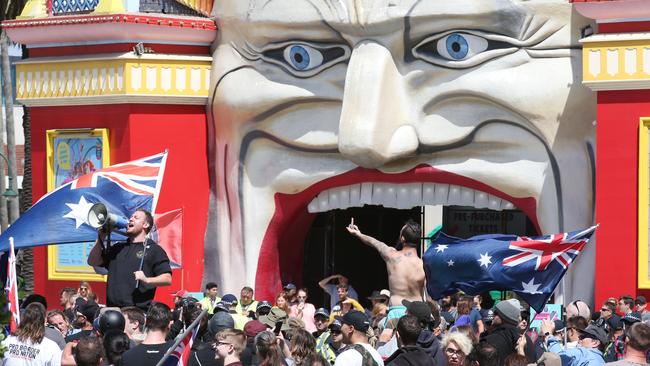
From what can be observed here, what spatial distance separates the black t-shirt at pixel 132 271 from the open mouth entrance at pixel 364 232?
712cm

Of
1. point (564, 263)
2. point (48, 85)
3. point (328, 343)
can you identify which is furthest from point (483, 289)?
point (48, 85)

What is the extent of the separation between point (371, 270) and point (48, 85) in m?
5.22

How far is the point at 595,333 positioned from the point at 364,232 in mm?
10576

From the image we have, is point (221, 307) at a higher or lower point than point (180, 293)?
higher

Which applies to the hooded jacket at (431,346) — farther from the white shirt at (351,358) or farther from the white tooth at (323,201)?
the white tooth at (323,201)

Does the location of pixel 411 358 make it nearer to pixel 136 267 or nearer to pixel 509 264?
pixel 136 267

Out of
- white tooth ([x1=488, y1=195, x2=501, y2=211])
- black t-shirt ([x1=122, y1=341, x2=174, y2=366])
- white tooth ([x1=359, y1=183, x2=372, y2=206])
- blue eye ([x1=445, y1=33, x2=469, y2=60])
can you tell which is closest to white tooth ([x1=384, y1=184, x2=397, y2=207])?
white tooth ([x1=359, y1=183, x2=372, y2=206])

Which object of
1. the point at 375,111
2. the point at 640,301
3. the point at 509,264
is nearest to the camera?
the point at 509,264

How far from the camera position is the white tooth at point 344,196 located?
2100 centimetres

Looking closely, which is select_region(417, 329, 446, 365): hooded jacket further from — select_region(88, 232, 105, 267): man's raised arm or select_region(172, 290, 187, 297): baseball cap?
select_region(172, 290, 187, 297): baseball cap

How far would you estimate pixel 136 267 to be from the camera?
47.3ft

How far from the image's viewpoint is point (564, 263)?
612 inches

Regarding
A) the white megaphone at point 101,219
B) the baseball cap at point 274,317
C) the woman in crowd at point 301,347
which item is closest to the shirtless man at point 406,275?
the baseball cap at point 274,317

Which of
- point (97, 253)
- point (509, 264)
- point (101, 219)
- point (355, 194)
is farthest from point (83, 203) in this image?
point (355, 194)
